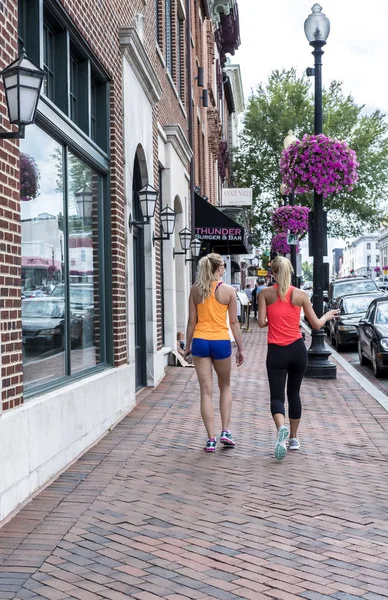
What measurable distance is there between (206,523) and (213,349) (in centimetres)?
254

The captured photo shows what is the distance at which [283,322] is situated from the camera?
756cm

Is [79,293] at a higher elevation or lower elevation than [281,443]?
higher

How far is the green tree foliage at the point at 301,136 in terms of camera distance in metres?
46.6

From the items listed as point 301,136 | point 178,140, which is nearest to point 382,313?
point 178,140

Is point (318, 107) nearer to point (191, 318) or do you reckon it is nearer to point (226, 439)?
point (191, 318)

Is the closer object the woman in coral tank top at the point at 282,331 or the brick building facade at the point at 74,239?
the brick building facade at the point at 74,239

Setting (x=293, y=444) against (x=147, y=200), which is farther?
(x=147, y=200)

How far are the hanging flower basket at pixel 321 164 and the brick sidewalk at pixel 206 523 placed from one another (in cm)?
654

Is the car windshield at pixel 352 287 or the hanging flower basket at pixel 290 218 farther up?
the hanging flower basket at pixel 290 218

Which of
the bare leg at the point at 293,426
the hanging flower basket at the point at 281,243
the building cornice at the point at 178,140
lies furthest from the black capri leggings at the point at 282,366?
the hanging flower basket at the point at 281,243

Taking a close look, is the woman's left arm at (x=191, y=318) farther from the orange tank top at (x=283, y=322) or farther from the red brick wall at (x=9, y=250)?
the red brick wall at (x=9, y=250)

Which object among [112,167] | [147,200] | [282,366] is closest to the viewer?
[282,366]

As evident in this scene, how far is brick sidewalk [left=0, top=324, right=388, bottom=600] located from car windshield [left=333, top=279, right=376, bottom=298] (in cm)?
1842

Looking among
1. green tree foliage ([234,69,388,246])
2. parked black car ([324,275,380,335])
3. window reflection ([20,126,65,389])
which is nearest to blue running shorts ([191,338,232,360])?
window reflection ([20,126,65,389])
